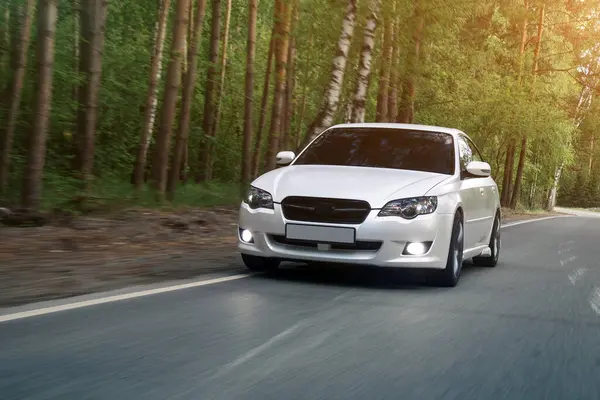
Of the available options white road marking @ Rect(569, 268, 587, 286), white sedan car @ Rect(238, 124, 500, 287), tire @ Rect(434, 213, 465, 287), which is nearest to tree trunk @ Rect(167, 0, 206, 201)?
white road marking @ Rect(569, 268, 587, 286)

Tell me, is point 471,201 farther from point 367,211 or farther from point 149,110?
point 149,110

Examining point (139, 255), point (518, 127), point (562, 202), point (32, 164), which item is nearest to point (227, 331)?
point (139, 255)

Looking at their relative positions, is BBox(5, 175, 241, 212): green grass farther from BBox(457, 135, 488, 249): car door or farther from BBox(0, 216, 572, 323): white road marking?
BBox(457, 135, 488, 249): car door

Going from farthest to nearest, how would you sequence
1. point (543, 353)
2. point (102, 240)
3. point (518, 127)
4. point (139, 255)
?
1. point (518, 127)
2. point (102, 240)
3. point (139, 255)
4. point (543, 353)

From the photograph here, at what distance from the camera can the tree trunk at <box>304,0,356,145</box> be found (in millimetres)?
19188

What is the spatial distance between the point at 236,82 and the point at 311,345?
36049 millimetres

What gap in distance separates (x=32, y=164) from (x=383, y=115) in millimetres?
17831

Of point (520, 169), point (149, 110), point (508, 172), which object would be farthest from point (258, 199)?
point (520, 169)

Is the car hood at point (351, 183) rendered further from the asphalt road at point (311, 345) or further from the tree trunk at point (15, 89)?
the tree trunk at point (15, 89)

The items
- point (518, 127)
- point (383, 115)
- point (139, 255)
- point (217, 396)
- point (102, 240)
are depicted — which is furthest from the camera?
point (518, 127)

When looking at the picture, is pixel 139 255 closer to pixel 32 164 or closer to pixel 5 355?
pixel 32 164

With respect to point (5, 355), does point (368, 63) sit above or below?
above

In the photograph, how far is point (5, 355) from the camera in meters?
5.09

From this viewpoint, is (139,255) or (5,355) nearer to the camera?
(5,355)
